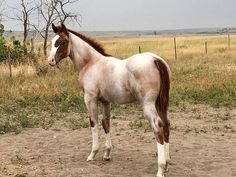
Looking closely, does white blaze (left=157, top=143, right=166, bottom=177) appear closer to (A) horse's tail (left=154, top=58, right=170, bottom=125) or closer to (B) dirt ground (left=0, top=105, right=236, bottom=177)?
(B) dirt ground (left=0, top=105, right=236, bottom=177)

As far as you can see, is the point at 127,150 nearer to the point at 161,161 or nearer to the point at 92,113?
the point at 92,113

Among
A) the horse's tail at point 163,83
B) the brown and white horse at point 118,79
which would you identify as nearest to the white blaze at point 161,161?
the brown and white horse at point 118,79

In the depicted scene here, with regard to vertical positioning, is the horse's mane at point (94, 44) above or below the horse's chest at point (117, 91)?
above

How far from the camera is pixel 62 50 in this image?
21.8 feet

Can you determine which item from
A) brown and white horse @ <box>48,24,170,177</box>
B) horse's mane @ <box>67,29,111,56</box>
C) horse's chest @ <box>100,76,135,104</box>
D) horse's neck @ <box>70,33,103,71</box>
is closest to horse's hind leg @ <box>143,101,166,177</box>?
brown and white horse @ <box>48,24,170,177</box>

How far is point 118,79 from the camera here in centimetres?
609

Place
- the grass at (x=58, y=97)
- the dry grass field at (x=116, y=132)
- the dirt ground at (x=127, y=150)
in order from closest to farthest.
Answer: the dirt ground at (x=127, y=150)
the dry grass field at (x=116, y=132)
the grass at (x=58, y=97)

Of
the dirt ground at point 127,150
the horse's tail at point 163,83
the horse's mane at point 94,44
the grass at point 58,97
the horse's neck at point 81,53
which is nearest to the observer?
the horse's tail at point 163,83

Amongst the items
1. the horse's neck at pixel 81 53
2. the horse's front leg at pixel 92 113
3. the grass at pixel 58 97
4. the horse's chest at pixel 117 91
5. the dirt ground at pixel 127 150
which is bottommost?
the dirt ground at pixel 127 150

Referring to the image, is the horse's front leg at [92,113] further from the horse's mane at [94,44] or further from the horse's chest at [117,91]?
the horse's mane at [94,44]

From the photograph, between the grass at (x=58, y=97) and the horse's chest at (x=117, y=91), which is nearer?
the horse's chest at (x=117, y=91)

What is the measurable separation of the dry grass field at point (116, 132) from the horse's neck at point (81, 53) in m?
1.53

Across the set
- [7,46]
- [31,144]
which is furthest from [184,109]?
[7,46]

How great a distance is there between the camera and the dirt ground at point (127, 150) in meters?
6.18
